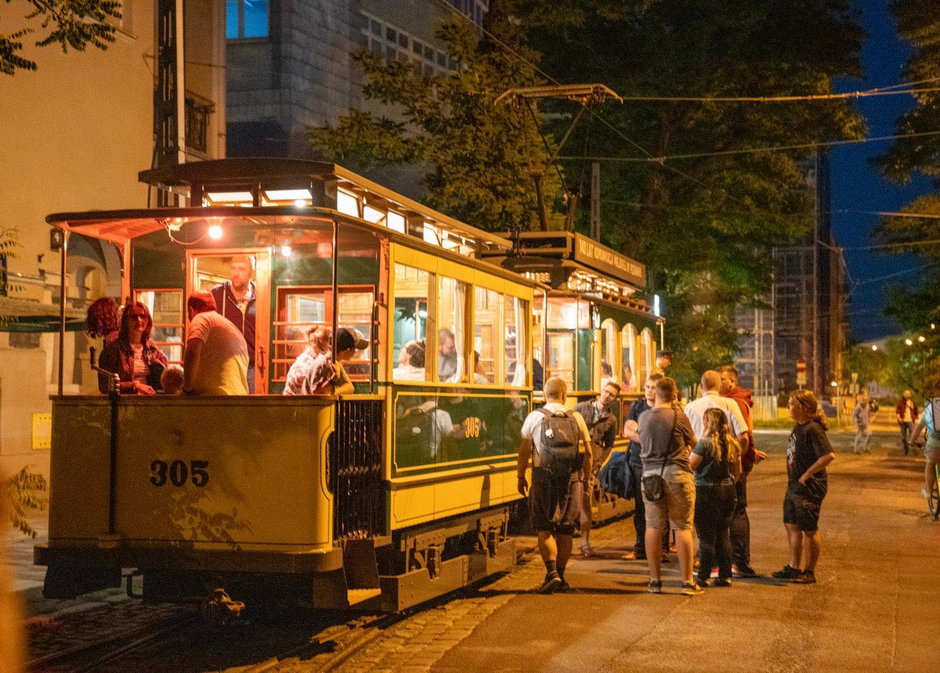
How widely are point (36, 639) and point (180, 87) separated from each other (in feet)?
26.0

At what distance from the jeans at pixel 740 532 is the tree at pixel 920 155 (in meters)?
20.8

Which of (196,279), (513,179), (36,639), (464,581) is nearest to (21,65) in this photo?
(196,279)

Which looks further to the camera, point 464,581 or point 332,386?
point 464,581

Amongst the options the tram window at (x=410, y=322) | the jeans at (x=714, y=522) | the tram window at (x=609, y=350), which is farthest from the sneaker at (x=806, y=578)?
the tram window at (x=609, y=350)

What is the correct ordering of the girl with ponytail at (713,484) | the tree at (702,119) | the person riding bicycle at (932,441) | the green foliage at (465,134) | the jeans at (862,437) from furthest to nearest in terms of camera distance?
the jeans at (862,437)
the tree at (702,119)
the green foliage at (465,134)
the person riding bicycle at (932,441)
the girl with ponytail at (713,484)

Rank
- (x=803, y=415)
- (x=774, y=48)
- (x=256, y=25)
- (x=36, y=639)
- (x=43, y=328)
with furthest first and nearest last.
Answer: (x=774, y=48)
(x=256, y=25)
(x=43, y=328)
(x=803, y=415)
(x=36, y=639)

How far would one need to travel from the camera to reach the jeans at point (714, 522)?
11.6 metres

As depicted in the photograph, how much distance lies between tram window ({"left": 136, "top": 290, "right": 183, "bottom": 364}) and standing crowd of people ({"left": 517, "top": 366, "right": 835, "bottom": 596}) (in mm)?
3083

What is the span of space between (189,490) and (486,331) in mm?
3935

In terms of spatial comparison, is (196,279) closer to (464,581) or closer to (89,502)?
(89,502)

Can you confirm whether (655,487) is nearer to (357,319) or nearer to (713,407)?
(713,407)

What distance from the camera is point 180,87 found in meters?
15.5

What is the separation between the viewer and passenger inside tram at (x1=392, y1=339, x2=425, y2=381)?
9.88m

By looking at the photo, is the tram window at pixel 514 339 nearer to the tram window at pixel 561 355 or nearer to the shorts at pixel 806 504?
the shorts at pixel 806 504
